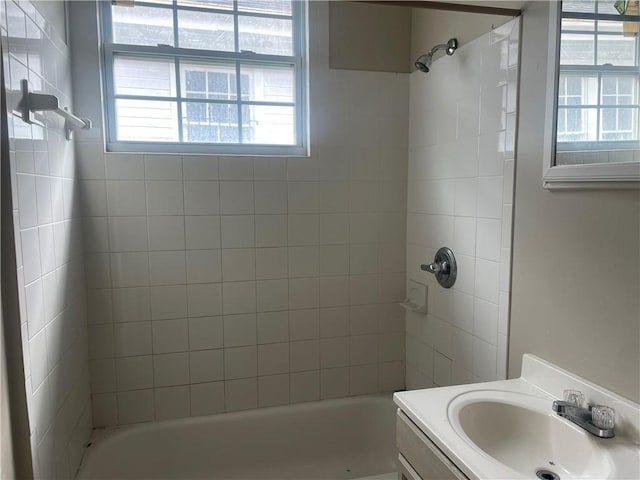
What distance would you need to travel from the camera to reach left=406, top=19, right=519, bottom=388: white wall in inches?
65.0

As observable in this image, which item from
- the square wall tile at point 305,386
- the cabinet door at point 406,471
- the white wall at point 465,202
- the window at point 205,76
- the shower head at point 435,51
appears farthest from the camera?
the square wall tile at point 305,386

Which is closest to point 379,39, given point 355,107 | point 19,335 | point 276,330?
point 355,107

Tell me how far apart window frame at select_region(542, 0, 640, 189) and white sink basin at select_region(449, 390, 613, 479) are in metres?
0.67

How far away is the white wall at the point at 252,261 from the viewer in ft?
6.70

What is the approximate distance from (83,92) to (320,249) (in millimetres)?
1296

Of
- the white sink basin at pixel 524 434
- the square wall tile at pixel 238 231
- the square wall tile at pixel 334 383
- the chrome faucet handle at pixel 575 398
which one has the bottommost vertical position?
the square wall tile at pixel 334 383

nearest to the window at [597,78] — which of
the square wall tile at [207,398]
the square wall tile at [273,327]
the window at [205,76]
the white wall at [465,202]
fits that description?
the white wall at [465,202]

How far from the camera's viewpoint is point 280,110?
230 cm

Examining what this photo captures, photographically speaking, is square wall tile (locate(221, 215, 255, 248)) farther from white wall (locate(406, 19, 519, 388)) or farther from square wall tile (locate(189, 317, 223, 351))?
white wall (locate(406, 19, 519, 388))

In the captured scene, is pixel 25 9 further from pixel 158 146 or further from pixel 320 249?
pixel 320 249

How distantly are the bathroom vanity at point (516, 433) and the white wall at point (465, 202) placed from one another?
308 mm

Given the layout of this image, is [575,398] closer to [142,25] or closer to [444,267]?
[444,267]

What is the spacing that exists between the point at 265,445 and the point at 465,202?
1545mm

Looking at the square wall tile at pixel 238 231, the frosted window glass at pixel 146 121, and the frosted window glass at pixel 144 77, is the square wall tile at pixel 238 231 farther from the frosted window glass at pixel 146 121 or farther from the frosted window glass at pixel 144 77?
A: the frosted window glass at pixel 144 77
